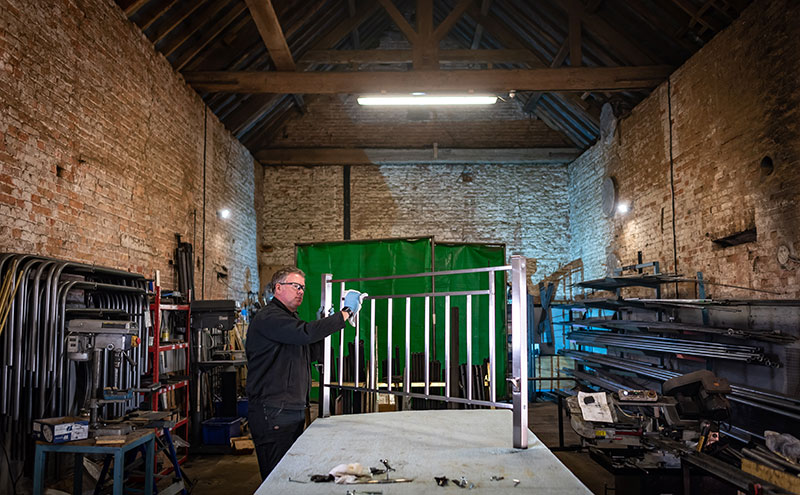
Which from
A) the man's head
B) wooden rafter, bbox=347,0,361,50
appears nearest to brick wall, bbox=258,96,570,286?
wooden rafter, bbox=347,0,361,50

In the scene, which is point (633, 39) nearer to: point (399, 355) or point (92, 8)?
point (399, 355)

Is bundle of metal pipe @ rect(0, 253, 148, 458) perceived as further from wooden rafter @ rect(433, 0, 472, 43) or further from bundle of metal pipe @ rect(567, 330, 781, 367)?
wooden rafter @ rect(433, 0, 472, 43)

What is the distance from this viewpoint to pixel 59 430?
3.25 metres

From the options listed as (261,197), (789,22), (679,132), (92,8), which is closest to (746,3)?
(789,22)

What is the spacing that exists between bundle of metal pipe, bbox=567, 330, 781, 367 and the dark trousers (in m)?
3.82

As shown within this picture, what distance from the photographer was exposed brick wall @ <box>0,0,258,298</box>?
4.02m

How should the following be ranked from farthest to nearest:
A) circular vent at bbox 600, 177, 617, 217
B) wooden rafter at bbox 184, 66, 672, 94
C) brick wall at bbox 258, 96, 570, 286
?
brick wall at bbox 258, 96, 570, 286 → circular vent at bbox 600, 177, 617, 217 → wooden rafter at bbox 184, 66, 672, 94

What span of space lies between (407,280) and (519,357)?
4151mm

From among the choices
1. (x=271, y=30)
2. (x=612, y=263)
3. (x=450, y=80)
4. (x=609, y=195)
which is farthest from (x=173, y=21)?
(x=612, y=263)

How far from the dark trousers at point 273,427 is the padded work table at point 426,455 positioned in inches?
5.0

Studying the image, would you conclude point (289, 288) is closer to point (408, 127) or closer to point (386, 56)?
point (386, 56)

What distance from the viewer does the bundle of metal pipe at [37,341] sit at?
11.1 ft

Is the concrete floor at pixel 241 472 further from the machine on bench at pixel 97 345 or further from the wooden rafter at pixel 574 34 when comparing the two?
the wooden rafter at pixel 574 34

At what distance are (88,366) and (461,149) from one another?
8.79 meters
